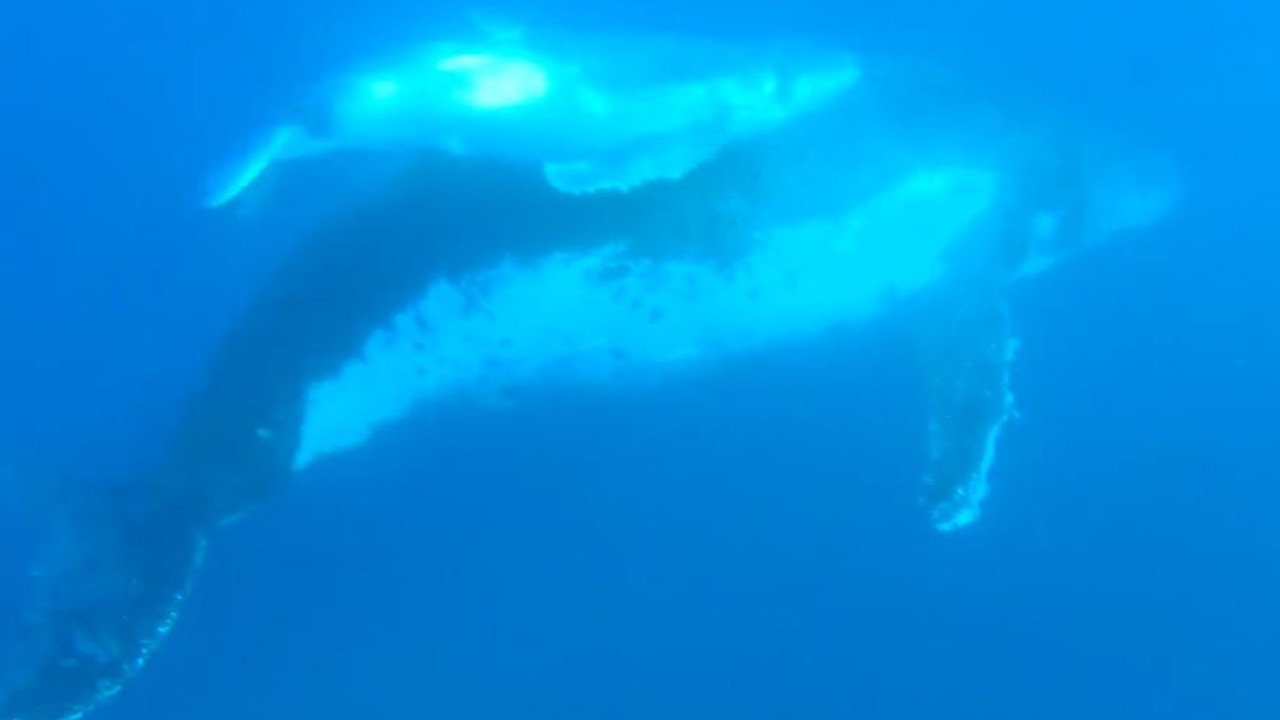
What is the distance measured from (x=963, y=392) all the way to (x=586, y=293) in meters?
5.04

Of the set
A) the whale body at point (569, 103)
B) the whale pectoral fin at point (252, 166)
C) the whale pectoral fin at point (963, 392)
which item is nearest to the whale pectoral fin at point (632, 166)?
the whale body at point (569, 103)

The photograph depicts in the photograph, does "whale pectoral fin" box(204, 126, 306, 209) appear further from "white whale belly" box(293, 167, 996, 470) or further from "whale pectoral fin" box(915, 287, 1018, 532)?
"whale pectoral fin" box(915, 287, 1018, 532)

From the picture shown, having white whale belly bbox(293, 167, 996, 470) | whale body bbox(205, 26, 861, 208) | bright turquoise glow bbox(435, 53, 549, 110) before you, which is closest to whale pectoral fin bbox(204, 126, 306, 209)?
whale body bbox(205, 26, 861, 208)

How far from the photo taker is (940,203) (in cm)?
2023

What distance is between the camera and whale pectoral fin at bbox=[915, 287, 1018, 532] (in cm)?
1909

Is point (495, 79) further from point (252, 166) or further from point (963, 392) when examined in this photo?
point (963, 392)

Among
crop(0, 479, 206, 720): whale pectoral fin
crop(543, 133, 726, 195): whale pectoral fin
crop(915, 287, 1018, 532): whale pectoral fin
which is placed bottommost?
crop(0, 479, 206, 720): whale pectoral fin

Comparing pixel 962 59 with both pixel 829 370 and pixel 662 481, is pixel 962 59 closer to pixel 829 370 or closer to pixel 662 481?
pixel 829 370

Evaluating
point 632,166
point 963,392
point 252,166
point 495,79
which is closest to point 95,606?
point 252,166

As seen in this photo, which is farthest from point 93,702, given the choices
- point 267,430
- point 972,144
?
point 972,144

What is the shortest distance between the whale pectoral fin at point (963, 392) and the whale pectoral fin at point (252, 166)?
856cm

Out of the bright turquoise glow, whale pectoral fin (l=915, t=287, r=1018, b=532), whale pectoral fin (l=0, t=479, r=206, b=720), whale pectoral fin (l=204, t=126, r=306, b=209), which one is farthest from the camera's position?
the bright turquoise glow

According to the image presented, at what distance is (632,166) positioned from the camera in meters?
19.3

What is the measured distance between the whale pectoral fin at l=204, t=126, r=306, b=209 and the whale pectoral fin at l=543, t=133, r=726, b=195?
11.3ft
